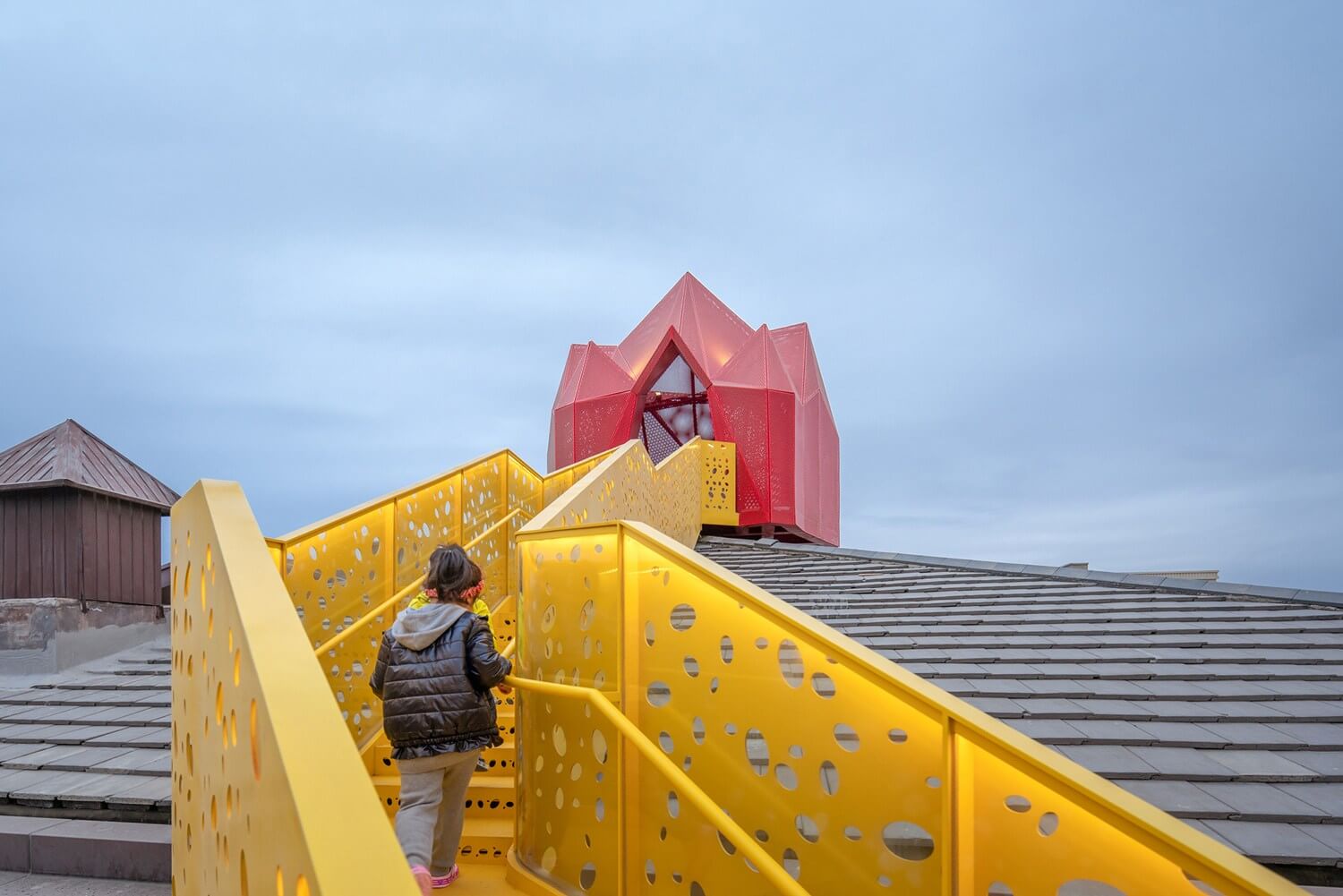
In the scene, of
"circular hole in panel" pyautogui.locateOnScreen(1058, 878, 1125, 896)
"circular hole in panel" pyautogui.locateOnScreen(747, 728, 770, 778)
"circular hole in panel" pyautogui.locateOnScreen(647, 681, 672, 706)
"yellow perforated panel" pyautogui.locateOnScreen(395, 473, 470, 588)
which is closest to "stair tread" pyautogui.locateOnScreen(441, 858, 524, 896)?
"circular hole in panel" pyautogui.locateOnScreen(647, 681, 672, 706)

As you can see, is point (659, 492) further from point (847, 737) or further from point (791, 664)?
point (847, 737)

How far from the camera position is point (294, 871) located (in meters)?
1.05

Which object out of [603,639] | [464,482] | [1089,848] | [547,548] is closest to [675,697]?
[603,639]

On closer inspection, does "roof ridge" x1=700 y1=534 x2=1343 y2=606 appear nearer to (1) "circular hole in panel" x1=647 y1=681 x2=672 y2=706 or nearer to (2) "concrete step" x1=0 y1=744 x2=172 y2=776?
(1) "circular hole in panel" x1=647 y1=681 x2=672 y2=706

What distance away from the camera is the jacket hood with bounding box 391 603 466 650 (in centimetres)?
308

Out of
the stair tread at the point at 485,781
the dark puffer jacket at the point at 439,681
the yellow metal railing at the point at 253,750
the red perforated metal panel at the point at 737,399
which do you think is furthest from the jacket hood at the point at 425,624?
the red perforated metal panel at the point at 737,399

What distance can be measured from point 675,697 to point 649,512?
606cm

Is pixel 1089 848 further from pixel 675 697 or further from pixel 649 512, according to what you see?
pixel 649 512

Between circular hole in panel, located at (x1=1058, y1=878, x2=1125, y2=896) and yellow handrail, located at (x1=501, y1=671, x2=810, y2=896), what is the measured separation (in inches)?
23.7

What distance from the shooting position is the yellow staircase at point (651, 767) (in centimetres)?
134

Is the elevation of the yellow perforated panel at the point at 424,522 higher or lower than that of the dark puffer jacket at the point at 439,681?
higher

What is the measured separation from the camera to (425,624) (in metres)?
3.12

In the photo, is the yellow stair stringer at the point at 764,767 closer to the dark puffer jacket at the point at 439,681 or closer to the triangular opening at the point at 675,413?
the dark puffer jacket at the point at 439,681

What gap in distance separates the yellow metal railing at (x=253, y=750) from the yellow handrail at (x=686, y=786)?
117cm
